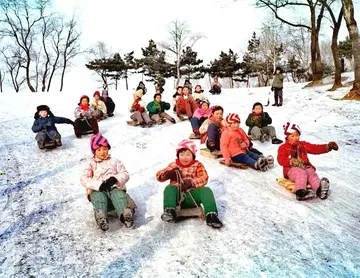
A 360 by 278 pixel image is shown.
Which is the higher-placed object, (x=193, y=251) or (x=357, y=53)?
(x=357, y=53)

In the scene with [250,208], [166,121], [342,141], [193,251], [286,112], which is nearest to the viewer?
[193,251]

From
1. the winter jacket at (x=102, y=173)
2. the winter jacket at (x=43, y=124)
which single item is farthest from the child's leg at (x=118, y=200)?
the winter jacket at (x=43, y=124)

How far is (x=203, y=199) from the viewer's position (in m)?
4.32

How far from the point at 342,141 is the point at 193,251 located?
6.44 m

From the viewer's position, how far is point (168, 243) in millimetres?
3885

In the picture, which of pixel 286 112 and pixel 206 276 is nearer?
pixel 206 276

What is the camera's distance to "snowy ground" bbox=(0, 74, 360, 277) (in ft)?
11.3

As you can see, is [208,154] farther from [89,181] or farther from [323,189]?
[89,181]

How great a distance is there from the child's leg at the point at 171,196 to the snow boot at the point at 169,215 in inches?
2.3

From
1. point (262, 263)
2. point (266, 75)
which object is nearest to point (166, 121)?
point (262, 263)

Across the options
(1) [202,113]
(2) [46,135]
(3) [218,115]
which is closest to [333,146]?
(3) [218,115]

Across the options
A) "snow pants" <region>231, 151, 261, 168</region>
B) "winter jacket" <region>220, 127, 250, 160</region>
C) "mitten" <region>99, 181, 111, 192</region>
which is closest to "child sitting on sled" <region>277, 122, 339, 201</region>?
"snow pants" <region>231, 151, 261, 168</region>

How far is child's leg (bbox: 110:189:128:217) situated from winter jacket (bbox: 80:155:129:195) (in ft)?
0.47

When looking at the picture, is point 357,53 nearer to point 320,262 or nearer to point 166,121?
point 166,121
